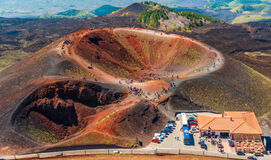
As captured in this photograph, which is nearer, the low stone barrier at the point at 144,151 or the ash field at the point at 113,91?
the low stone barrier at the point at 144,151

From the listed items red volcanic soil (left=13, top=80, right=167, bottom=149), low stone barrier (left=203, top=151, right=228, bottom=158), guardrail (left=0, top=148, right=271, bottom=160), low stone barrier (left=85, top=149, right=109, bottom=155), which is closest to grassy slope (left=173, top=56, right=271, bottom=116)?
red volcanic soil (left=13, top=80, right=167, bottom=149)

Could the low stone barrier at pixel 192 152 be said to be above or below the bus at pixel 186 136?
below

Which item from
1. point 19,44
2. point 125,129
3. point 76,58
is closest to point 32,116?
point 125,129

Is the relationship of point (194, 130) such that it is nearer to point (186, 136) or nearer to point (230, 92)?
point (186, 136)

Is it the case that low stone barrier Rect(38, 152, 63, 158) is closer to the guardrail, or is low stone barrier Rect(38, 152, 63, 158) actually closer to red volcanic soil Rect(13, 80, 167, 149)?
the guardrail

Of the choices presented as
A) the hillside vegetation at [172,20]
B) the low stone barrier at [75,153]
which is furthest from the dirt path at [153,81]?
the hillside vegetation at [172,20]

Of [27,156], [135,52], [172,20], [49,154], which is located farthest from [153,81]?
[172,20]

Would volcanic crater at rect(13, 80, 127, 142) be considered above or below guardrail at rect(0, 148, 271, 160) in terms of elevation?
above

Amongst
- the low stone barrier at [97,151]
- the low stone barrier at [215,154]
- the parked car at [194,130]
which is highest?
the parked car at [194,130]

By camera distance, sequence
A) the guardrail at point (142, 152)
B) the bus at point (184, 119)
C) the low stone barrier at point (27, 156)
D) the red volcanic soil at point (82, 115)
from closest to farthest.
Result: the low stone barrier at point (27, 156), the guardrail at point (142, 152), the red volcanic soil at point (82, 115), the bus at point (184, 119)

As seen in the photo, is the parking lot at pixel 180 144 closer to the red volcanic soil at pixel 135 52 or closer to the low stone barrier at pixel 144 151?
the low stone barrier at pixel 144 151
